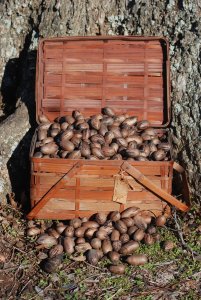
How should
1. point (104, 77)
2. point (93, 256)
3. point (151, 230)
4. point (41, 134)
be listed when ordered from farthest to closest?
point (104, 77)
point (41, 134)
point (151, 230)
point (93, 256)

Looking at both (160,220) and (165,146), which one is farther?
(165,146)

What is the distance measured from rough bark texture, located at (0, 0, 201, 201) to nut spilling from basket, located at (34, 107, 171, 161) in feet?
0.92

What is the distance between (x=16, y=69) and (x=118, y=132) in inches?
66.8

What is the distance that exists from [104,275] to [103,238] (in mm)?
324

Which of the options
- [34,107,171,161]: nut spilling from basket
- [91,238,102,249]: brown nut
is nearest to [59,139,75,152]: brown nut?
[34,107,171,161]: nut spilling from basket

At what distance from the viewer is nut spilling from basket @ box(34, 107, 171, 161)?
446 cm

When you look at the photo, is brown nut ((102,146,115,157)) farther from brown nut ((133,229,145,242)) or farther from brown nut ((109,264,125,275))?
brown nut ((109,264,125,275))

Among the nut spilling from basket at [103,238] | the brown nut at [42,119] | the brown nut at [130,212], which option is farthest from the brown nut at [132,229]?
the brown nut at [42,119]

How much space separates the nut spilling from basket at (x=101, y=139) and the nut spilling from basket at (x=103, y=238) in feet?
1.57

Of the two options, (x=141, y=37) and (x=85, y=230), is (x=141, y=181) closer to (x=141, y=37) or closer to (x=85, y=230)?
(x=85, y=230)

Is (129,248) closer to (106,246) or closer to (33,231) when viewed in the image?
(106,246)

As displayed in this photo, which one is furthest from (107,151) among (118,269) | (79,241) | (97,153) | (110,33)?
(110,33)

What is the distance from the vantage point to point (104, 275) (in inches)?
159

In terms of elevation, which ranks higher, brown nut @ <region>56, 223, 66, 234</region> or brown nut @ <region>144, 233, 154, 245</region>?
brown nut @ <region>56, 223, 66, 234</region>
